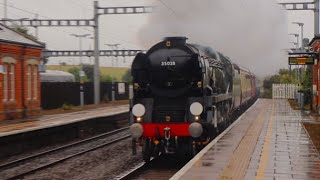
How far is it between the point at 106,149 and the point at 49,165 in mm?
4059

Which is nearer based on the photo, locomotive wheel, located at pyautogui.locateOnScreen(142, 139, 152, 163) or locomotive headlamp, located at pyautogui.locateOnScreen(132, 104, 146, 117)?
locomotive headlamp, located at pyautogui.locateOnScreen(132, 104, 146, 117)

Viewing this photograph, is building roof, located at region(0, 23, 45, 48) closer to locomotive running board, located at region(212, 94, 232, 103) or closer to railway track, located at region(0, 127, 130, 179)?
railway track, located at region(0, 127, 130, 179)

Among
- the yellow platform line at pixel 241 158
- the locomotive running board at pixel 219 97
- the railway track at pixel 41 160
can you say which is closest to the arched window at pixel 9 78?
the railway track at pixel 41 160

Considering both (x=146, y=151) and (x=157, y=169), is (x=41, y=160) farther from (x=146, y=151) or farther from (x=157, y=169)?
(x=157, y=169)

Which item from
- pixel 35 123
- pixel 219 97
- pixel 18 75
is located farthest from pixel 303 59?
pixel 18 75

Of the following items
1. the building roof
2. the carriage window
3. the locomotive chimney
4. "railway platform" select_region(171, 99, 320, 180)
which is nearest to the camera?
"railway platform" select_region(171, 99, 320, 180)

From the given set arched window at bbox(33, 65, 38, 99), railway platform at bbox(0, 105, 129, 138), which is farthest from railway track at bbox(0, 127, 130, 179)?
arched window at bbox(33, 65, 38, 99)

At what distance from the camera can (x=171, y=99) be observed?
14094 millimetres

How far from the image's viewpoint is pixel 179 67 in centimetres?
1399

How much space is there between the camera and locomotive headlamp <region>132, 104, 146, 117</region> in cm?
1373

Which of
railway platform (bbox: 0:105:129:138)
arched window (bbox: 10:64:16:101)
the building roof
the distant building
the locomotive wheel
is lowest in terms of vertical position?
the locomotive wheel

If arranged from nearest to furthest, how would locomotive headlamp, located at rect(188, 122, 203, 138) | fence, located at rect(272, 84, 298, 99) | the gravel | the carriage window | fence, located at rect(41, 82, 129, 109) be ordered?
the gravel < locomotive headlamp, located at rect(188, 122, 203, 138) < the carriage window < fence, located at rect(41, 82, 129, 109) < fence, located at rect(272, 84, 298, 99)

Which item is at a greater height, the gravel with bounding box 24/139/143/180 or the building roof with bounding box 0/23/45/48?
the building roof with bounding box 0/23/45/48

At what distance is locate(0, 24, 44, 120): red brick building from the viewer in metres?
27.1
